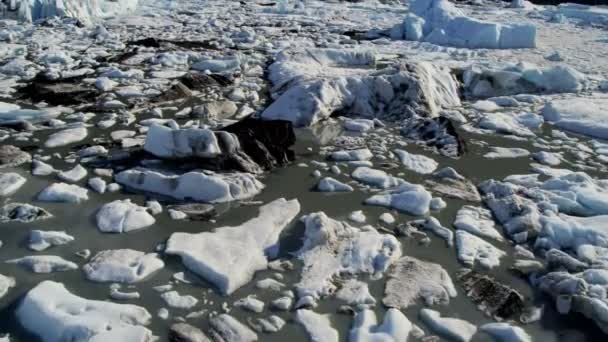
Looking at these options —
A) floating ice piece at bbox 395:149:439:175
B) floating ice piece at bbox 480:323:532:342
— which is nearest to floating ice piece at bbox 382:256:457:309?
floating ice piece at bbox 480:323:532:342

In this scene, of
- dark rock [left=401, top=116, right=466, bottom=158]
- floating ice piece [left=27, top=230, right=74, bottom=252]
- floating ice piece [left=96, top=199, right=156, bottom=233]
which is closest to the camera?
floating ice piece [left=27, top=230, right=74, bottom=252]

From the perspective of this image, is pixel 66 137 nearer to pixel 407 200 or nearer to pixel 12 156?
pixel 12 156

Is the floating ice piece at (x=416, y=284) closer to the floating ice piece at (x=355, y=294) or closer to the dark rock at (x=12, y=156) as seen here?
the floating ice piece at (x=355, y=294)

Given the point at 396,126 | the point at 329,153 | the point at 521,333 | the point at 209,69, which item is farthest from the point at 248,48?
the point at 521,333

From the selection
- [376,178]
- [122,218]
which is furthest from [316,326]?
[376,178]

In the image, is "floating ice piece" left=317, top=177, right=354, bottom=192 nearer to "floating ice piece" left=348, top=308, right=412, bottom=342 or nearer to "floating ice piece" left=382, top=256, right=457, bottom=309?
"floating ice piece" left=382, top=256, right=457, bottom=309

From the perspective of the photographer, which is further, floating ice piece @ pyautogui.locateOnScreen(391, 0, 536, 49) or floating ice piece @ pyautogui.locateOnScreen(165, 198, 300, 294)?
floating ice piece @ pyautogui.locateOnScreen(391, 0, 536, 49)
